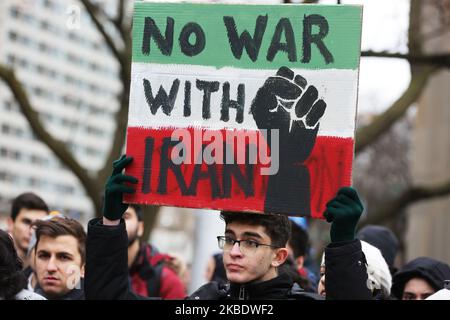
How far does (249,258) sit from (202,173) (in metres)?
0.42

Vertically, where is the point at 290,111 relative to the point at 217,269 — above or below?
above

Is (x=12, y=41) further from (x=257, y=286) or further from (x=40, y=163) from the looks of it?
(x=257, y=286)

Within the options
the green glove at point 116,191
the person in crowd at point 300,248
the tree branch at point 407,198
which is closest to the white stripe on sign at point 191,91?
the green glove at point 116,191

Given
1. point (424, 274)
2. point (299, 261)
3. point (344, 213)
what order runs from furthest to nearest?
point (299, 261)
point (424, 274)
point (344, 213)

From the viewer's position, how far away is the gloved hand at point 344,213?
146 inches

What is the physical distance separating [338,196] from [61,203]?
109 m

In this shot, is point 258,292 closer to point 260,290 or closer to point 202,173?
point 260,290

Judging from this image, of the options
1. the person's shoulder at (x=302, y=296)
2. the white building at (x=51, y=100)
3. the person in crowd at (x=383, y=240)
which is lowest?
the person's shoulder at (x=302, y=296)

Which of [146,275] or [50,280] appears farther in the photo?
[146,275]

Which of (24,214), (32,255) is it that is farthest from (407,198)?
(32,255)

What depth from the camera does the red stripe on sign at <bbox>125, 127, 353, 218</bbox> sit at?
13.2 feet

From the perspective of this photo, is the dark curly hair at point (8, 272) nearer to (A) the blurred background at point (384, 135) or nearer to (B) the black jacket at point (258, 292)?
(B) the black jacket at point (258, 292)

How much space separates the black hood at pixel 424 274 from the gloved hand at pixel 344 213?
1.82m

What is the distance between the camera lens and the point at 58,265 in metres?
5.33
